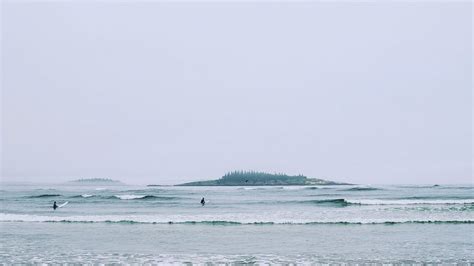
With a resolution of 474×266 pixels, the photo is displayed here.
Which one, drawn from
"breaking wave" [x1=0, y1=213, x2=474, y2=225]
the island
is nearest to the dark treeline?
the island

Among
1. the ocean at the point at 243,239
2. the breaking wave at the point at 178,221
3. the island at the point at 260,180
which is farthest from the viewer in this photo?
the island at the point at 260,180

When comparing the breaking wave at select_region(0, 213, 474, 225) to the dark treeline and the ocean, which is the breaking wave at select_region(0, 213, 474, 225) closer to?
the ocean

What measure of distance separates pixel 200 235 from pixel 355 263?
8815mm

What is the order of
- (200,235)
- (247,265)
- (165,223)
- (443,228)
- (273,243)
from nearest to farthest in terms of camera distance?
(247,265) < (273,243) < (200,235) < (443,228) < (165,223)

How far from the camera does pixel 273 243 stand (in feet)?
60.3

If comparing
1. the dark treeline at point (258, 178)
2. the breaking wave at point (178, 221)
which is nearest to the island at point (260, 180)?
the dark treeline at point (258, 178)

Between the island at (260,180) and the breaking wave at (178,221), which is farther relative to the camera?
the island at (260,180)

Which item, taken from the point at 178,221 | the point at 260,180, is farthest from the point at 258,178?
the point at 178,221

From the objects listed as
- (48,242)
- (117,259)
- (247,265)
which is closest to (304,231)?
(247,265)

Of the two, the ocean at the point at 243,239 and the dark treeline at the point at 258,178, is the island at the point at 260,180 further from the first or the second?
the ocean at the point at 243,239

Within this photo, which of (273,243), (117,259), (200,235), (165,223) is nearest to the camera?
(117,259)

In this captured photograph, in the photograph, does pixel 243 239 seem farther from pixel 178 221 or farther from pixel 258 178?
pixel 258 178

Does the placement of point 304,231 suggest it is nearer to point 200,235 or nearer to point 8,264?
point 200,235

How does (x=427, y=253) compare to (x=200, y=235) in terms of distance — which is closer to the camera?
(x=427, y=253)
